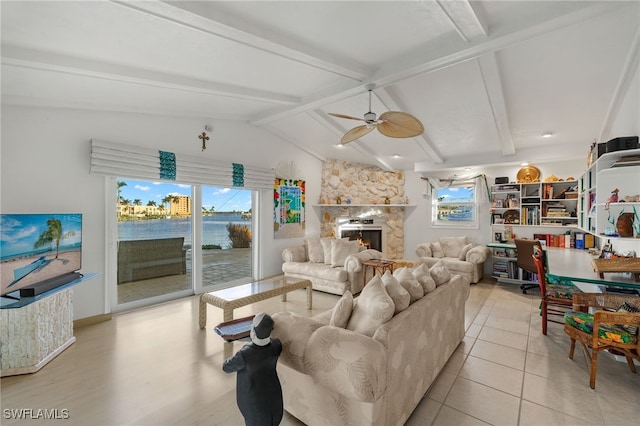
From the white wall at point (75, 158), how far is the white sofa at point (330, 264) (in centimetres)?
Answer: 245

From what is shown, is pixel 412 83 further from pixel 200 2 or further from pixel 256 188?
pixel 256 188

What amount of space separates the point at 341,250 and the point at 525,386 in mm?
3110

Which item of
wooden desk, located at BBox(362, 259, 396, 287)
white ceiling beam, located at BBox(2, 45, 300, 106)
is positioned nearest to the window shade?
white ceiling beam, located at BBox(2, 45, 300, 106)

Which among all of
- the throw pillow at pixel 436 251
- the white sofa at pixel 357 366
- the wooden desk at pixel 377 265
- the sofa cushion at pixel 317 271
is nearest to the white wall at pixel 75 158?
the sofa cushion at pixel 317 271

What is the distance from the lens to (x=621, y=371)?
235 centimetres

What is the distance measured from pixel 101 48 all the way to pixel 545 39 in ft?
11.9

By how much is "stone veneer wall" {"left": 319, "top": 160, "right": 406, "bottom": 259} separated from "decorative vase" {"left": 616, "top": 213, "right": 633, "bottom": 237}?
13.7 feet

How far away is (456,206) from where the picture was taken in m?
6.24

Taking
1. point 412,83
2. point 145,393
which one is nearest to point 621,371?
point 412,83

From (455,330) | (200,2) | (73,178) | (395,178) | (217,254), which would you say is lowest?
(455,330)

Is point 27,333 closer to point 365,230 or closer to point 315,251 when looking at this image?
point 315,251

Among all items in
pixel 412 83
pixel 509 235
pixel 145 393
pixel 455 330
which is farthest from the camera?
pixel 509 235

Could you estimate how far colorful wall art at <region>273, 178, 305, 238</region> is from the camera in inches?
224

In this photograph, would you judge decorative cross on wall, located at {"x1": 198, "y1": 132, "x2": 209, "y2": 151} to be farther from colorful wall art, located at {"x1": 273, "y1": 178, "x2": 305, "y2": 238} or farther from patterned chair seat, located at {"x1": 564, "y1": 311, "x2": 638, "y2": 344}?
patterned chair seat, located at {"x1": 564, "y1": 311, "x2": 638, "y2": 344}
